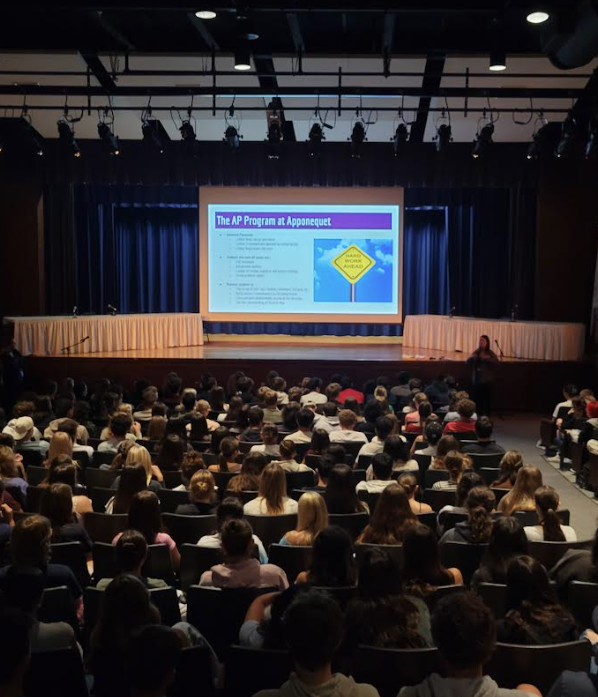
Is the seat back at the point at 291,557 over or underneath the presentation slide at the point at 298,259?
underneath

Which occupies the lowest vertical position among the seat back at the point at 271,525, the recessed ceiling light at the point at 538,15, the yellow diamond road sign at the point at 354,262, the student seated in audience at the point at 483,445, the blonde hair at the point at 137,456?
the seat back at the point at 271,525

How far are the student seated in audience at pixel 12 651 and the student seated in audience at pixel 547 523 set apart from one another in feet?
11.1

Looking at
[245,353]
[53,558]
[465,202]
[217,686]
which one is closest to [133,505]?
[53,558]

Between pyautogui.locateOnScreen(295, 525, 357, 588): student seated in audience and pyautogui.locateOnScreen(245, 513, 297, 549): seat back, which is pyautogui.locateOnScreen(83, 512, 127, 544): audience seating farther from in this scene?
pyautogui.locateOnScreen(295, 525, 357, 588): student seated in audience

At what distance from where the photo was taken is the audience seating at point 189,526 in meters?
5.30

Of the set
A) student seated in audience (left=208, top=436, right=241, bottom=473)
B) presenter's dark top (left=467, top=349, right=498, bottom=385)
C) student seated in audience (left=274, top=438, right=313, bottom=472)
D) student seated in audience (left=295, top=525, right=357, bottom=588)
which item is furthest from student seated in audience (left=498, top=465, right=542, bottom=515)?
presenter's dark top (left=467, top=349, right=498, bottom=385)

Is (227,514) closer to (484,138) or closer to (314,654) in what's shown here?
(314,654)

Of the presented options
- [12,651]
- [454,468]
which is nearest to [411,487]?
[454,468]

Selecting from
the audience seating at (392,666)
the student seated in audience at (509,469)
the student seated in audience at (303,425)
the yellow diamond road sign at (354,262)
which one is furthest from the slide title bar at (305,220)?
the audience seating at (392,666)

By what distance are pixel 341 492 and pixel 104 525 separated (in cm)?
159

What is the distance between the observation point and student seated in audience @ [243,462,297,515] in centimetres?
550

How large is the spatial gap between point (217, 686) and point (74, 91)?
426 inches

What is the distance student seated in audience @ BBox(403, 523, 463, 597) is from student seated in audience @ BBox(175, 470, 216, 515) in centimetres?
194

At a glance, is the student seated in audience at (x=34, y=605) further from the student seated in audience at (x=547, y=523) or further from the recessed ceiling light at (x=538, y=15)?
the recessed ceiling light at (x=538, y=15)
